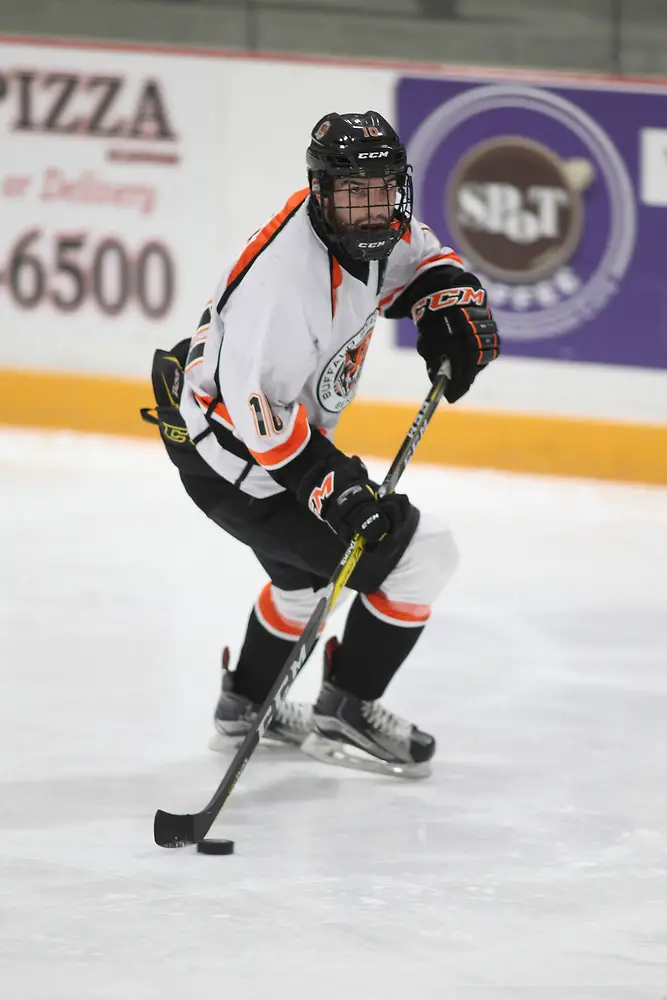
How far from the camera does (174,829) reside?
2.43 m

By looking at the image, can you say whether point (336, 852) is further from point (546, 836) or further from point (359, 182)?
point (359, 182)

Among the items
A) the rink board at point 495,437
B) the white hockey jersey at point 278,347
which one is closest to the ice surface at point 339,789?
the rink board at point 495,437

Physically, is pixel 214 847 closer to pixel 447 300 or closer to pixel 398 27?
pixel 447 300

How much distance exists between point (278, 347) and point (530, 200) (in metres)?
2.55

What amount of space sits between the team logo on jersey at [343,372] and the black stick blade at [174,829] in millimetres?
685

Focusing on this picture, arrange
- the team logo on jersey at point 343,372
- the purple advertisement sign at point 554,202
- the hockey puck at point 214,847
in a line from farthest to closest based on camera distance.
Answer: the purple advertisement sign at point 554,202 < the team logo on jersey at point 343,372 < the hockey puck at point 214,847

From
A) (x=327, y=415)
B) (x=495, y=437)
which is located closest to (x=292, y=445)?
(x=327, y=415)

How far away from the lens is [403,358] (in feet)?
16.4

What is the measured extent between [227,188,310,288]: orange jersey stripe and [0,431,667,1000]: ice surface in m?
0.84

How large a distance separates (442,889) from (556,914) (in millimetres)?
170

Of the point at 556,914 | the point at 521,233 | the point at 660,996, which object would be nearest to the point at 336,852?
the point at 556,914

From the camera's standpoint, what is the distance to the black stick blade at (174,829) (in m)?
2.43

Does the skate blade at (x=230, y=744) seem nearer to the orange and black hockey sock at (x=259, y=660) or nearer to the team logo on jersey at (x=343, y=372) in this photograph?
the orange and black hockey sock at (x=259, y=660)

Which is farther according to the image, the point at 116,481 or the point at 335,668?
the point at 116,481
